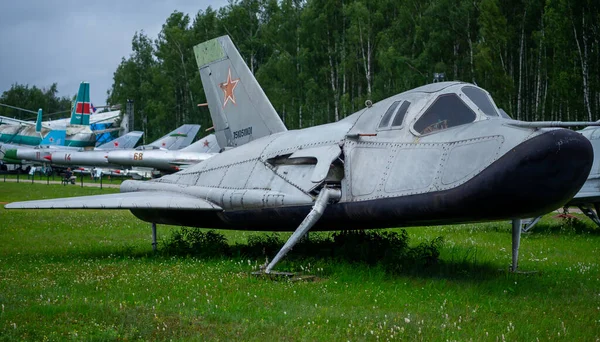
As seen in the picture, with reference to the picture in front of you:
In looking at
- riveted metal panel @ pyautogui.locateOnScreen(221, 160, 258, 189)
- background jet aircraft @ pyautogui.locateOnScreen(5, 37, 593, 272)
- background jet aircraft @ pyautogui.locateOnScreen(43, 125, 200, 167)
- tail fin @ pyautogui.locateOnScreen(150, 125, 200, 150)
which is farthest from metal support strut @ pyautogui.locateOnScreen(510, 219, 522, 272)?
tail fin @ pyautogui.locateOnScreen(150, 125, 200, 150)

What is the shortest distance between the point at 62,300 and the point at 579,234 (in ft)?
44.3

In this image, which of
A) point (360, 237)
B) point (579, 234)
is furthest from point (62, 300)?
point (579, 234)

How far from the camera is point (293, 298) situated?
7.92 metres

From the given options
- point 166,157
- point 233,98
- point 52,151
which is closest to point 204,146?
point 166,157

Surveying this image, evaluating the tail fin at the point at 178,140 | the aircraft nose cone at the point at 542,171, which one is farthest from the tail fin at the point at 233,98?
the tail fin at the point at 178,140

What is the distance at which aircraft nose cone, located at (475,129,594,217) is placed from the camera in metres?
7.45

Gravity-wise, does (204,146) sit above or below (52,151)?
above

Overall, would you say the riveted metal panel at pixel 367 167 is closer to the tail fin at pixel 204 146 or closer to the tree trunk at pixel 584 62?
the tree trunk at pixel 584 62

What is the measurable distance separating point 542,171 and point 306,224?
3.28m

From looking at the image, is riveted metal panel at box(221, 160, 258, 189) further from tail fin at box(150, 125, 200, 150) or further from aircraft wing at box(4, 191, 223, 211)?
tail fin at box(150, 125, 200, 150)

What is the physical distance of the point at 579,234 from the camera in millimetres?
16688

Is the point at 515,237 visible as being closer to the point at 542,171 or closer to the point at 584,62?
the point at 542,171

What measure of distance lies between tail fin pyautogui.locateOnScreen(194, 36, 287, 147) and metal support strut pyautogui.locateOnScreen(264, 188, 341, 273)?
4.31m

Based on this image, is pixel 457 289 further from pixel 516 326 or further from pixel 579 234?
pixel 579 234
